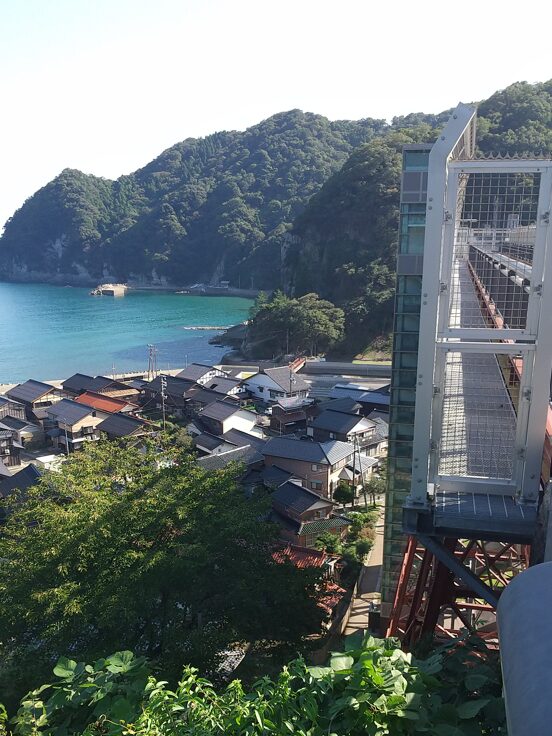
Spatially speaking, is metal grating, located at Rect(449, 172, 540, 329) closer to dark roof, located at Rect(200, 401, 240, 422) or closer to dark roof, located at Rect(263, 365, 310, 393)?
dark roof, located at Rect(200, 401, 240, 422)

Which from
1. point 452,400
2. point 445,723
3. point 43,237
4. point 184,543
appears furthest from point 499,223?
point 43,237

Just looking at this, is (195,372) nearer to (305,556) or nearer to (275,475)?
(275,475)

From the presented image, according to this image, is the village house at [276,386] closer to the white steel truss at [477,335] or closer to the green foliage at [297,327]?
the green foliage at [297,327]

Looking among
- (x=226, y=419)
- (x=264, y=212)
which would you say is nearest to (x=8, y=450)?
(x=226, y=419)

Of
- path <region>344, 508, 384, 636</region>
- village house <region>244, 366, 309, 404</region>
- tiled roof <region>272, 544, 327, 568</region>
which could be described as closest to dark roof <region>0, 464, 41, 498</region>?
tiled roof <region>272, 544, 327, 568</region>

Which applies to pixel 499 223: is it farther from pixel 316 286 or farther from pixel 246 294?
pixel 246 294
